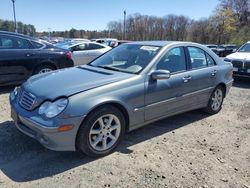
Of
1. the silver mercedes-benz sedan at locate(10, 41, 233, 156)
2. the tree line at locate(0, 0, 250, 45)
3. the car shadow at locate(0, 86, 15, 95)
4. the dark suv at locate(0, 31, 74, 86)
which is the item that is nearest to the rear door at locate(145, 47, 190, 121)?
the silver mercedes-benz sedan at locate(10, 41, 233, 156)

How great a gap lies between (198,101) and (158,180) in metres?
2.37

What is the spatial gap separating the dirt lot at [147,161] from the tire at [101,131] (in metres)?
0.14

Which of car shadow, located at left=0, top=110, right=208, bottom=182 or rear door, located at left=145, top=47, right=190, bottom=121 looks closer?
car shadow, located at left=0, top=110, right=208, bottom=182

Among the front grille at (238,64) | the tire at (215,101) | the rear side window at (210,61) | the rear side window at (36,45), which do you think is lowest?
the tire at (215,101)

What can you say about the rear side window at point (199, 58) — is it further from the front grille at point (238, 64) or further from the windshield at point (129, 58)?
the front grille at point (238, 64)

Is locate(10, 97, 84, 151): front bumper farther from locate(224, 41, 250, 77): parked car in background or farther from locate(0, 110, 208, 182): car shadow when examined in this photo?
locate(224, 41, 250, 77): parked car in background

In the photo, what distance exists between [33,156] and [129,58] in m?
2.17

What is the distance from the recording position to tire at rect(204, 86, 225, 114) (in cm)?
568

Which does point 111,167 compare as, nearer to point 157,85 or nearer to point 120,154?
point 120,154

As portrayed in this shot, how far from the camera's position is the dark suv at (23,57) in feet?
22.7

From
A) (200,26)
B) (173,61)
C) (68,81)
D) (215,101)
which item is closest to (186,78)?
(173,61)

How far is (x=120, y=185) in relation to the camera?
3170mm

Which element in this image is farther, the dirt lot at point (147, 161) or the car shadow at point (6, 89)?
the car shadow at point (6, 89)

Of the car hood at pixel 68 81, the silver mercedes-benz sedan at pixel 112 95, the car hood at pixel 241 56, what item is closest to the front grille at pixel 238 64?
the car hood at pixel 241 56
